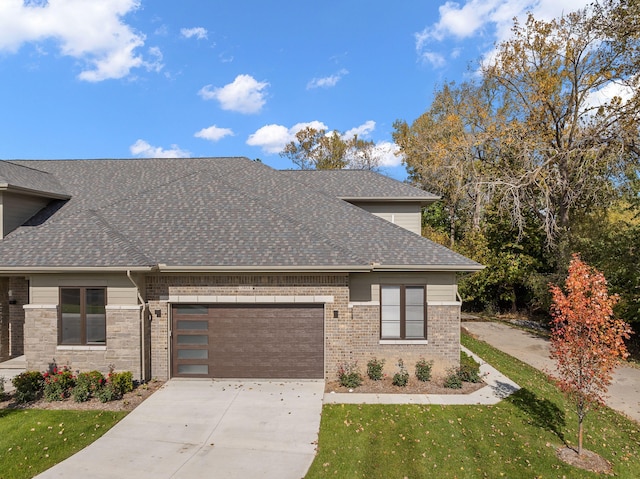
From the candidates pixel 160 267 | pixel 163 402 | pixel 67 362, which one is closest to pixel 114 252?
pixel 160 267

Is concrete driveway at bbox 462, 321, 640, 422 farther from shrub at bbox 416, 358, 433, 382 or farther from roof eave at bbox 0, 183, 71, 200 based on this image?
roof eave at bbox 0, 183, 71, 200

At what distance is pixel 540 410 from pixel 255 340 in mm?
7805

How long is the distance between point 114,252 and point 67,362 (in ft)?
10.9

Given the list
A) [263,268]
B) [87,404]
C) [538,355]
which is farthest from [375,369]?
[538,355]

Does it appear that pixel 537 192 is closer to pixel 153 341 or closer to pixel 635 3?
pixel 635 3

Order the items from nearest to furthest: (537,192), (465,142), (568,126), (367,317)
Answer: (367,317)
(568,126)
(537,192)
(465,142)

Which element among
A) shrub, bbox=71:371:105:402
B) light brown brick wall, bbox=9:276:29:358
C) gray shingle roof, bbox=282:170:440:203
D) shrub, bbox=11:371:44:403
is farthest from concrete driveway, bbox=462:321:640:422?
light brown brick wall, bbox=9:276:29:358

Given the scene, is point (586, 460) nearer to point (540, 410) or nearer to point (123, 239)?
point (540, 410)

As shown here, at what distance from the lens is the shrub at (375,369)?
10.9 m

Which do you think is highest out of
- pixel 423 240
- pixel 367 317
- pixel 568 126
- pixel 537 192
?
pixel 568 126

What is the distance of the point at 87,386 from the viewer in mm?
9453

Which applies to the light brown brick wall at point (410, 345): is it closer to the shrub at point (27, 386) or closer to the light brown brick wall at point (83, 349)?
A: the light brown brick wall at point (83, 349)

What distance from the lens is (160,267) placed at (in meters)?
10.3

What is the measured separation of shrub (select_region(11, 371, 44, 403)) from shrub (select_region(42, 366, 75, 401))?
245mm
